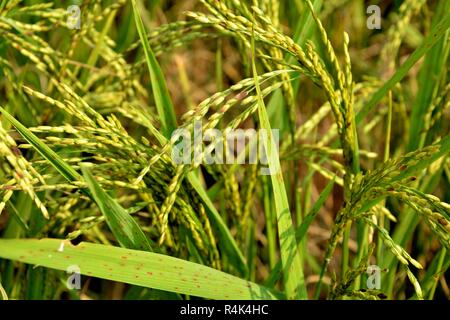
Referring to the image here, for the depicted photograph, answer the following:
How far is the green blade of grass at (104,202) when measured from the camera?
42.2 inches

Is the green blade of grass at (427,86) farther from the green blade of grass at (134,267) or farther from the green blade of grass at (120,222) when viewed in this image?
the green blade of grass at (120,222)

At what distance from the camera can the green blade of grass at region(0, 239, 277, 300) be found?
101 centimetres

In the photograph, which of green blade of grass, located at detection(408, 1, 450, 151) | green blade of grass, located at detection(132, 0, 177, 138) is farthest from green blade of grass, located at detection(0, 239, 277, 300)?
green blade of grass, located at detection(408, 1, 450, 151)

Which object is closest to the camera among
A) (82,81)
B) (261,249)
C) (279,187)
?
(279,187)

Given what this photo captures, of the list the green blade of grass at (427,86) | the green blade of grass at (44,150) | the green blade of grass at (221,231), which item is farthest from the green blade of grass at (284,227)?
the green blade of grass at (427,86)

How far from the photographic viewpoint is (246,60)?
1.46 meters

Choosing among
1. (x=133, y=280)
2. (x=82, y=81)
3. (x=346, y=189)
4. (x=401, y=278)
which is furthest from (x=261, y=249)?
(x=133, y=280)

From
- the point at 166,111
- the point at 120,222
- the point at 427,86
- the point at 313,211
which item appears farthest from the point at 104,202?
the point at 427,86

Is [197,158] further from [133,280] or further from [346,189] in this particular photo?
[346,189]

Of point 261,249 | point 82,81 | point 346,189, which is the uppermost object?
point 82,81

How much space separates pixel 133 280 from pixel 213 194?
0.41 meters

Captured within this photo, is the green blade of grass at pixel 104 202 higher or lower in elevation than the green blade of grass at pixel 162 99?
lower

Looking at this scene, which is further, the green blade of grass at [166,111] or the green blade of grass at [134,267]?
the green blade of grass at [166,111]

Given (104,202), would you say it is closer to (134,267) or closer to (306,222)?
(134,267)
